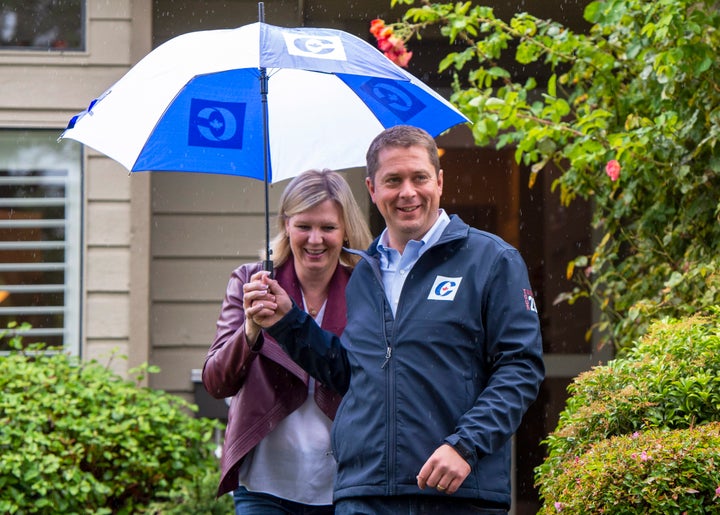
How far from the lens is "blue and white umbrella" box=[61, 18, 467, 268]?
369cm

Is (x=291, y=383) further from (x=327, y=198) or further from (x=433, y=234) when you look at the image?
(x=433, y=234)

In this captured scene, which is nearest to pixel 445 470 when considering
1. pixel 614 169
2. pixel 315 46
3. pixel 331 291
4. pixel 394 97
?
pixel 331 291

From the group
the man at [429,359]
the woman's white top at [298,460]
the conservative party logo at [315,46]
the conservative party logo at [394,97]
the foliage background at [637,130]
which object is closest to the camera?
the man at [429,359]

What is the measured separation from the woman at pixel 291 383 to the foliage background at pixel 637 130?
182cm

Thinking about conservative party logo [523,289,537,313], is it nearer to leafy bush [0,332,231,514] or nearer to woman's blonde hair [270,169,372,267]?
woman's blonde hair [270,169,372,267]

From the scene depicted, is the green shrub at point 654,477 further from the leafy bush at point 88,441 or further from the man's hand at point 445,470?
the leafy bush at point 88,441

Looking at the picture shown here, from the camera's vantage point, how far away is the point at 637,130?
5.30 meters

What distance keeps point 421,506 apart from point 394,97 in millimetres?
1566

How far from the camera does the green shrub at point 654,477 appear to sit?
288 centimetres

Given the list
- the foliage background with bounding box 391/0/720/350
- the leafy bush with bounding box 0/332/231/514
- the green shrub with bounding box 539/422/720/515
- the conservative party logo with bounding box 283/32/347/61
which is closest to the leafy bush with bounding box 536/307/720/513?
the green shrub with bounding box 539/422/720/515

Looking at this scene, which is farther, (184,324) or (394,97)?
(184,324)

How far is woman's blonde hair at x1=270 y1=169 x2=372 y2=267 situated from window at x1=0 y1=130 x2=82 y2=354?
354 centimetres

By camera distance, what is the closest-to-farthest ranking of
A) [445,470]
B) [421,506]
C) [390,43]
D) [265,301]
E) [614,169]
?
[445,470], [421,506], [265,301], [614,169], [390,43]

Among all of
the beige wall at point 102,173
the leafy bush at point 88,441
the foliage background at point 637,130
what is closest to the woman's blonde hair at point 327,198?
the foliage background at point 637,130
